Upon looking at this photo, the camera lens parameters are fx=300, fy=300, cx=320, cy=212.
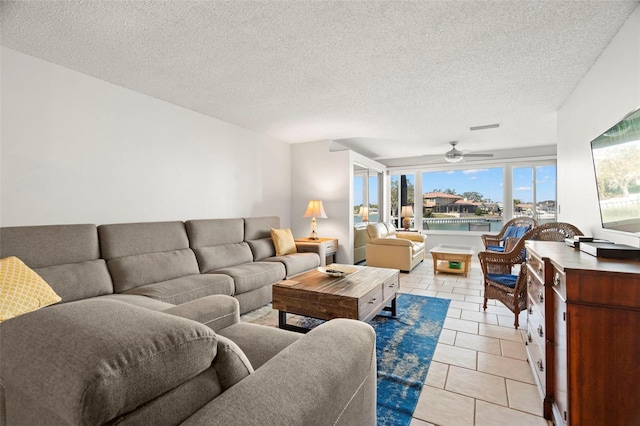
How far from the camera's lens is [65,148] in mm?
2746

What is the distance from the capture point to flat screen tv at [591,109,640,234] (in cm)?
166

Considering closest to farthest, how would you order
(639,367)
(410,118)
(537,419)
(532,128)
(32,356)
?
(32,356) < (639,367) < (537,419) < (410,118) < (532,128)

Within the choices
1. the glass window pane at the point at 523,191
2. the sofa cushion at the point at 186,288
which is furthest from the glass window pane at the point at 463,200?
the sofa cushion at the point at 186,288

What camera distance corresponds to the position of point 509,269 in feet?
10.9

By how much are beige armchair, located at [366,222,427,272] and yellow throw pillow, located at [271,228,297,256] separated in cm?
169

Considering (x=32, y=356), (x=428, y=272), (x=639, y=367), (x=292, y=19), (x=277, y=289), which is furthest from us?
(x=428, y=272)

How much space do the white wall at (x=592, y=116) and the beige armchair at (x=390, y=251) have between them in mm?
2289

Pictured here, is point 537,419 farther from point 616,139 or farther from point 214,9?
point 214,9

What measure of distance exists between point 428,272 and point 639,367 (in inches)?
164

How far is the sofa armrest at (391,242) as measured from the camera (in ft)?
17.3

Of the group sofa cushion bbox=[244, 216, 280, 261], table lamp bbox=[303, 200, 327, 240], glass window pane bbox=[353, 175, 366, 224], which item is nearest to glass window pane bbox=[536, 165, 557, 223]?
glass window pane bbox=[353, 175, 366, 224]

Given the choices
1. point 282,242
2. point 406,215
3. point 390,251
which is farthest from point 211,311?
point 406,215

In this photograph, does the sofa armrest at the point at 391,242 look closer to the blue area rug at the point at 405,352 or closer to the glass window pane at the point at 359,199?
the glass window pane at the point at 359,199

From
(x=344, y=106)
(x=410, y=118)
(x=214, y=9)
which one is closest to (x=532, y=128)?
(x=410, y=118)
